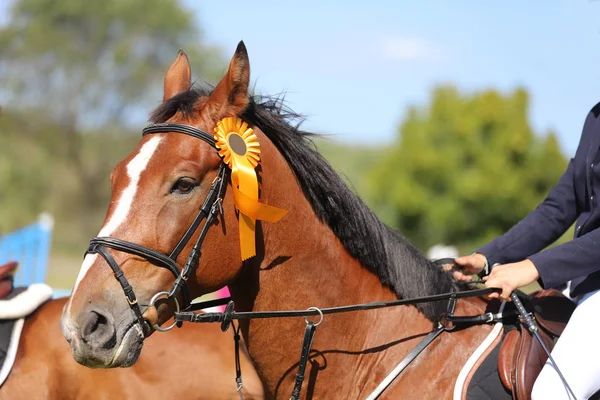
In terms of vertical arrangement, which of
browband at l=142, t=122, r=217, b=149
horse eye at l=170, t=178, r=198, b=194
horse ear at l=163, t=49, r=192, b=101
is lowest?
horse eye at l=170, t=178, r=198, b=194

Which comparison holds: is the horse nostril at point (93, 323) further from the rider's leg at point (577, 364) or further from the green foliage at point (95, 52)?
the green foliage at point (95, 52)

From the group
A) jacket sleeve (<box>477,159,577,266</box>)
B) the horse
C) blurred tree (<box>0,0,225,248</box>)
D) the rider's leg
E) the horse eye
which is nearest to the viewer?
the horse eye

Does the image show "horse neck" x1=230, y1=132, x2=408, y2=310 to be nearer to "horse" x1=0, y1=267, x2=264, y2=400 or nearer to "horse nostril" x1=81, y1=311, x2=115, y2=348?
"horse nostril" x1=81, y1=311, x2=115, y2=348

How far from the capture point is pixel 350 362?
3.16 m

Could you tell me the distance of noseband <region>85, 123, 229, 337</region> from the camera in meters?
2.63

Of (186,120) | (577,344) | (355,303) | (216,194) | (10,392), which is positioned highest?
(186,120)

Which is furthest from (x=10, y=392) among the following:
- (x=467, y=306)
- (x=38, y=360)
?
(x=467, y=306)

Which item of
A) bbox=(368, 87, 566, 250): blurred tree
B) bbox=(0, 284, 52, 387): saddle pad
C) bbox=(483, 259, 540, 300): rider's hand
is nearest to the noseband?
bbox=(483, 259, 540, 300): rider's hand

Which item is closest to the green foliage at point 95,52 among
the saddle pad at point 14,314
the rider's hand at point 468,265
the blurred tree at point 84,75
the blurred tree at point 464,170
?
the blurred tree at point 84,75

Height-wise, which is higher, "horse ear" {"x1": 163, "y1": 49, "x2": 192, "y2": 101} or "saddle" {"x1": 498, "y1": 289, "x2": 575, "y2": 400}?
"horse ear" {"x1": 163, "y1": 49, "x2": 192, "y2": 101}

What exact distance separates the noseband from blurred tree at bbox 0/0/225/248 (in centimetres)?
3932

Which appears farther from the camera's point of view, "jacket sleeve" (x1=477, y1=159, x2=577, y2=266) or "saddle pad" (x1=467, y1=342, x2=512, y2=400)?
"jacket sleeve" (x1=477, y1=159, x2=577, y2=266)

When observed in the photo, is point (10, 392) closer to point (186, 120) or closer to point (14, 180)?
point (186, 120)

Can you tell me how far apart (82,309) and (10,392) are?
2268mm
